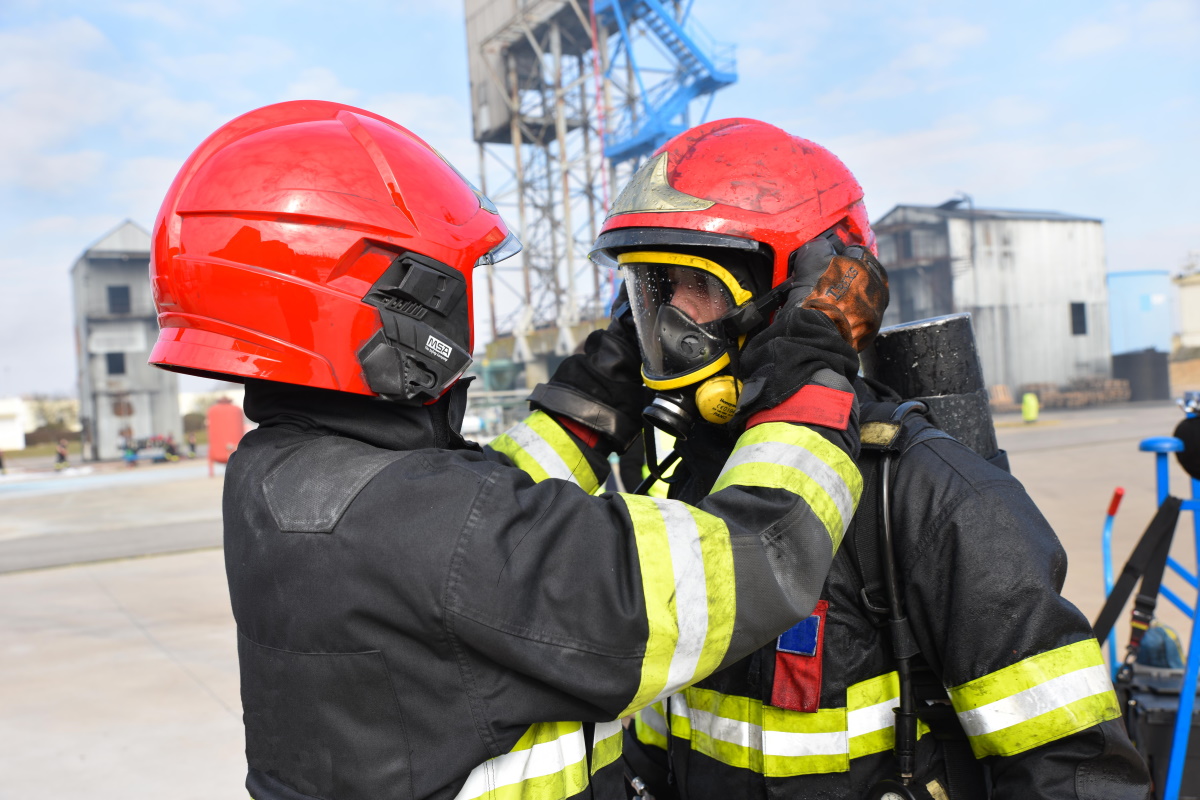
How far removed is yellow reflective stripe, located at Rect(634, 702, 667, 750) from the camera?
1947 mm

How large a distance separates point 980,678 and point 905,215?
93.4ft

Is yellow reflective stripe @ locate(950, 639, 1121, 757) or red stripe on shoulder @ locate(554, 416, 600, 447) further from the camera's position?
red stripe on shoulder @ locate(554, 416, 600, 447)

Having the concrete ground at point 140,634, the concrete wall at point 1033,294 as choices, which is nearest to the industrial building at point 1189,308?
the concrete wall at point 1033,294

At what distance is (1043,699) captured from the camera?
1.31 m

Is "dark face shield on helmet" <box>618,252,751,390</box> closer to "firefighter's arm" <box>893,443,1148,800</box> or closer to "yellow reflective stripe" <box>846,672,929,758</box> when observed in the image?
"firefighter's arm" <box>893,443,1148,800</box>

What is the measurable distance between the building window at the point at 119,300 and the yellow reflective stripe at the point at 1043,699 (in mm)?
34805

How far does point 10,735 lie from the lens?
439 centimetres

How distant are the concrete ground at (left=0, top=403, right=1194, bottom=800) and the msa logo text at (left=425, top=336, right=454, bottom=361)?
10.8 ft

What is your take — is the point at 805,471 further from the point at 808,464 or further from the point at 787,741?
the point at 787,741

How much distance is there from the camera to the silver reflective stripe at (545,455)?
2035 millimetres

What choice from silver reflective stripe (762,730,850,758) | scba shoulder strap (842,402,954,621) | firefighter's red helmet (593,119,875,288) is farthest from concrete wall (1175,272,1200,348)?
silver reflective stripe (762,730,850,758)

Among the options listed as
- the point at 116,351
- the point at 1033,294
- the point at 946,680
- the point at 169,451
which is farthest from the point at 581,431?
the point at 116,351

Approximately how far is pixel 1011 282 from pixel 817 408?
1210 inches

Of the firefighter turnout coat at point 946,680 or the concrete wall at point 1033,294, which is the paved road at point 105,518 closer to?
the firefighter turnout coat at point 946,680
